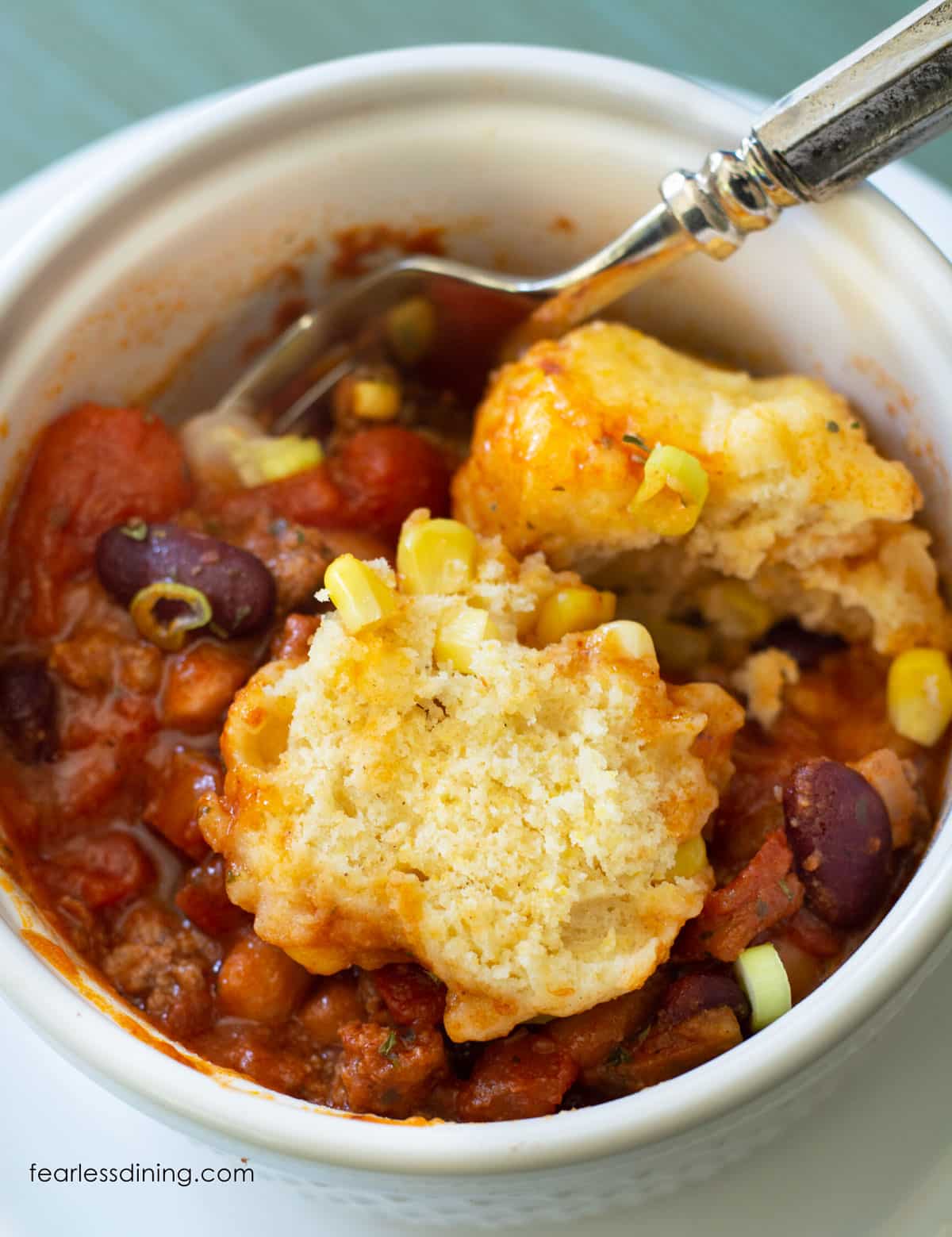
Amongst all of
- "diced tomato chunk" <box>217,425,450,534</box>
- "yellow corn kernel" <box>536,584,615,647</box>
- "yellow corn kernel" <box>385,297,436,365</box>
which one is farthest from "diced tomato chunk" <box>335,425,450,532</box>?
"yellow corn kernel" <box>536,584,615,647</box>

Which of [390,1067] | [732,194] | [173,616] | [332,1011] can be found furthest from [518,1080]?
[732,194]

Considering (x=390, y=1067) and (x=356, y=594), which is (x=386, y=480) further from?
(x=390, y=1067)

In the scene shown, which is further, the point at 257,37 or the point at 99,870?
the point at 257,37

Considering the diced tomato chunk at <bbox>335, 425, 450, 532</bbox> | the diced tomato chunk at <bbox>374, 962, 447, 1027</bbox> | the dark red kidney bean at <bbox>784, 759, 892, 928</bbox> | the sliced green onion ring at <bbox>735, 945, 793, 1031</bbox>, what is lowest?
the diced tomato chunk at <bbox>374, 962, 447, 1027</bbox>

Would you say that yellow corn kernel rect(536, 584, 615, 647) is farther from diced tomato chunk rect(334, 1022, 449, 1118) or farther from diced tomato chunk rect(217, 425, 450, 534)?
diced tomato chunk rect(334, 1022, 449, 1118)

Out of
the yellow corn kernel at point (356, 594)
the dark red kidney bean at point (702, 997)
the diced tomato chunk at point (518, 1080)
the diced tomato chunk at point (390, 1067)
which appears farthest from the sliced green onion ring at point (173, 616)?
the dark red kidney bean at point (702, 997)

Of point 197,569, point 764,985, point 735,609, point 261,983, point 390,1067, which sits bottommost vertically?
point 261,983

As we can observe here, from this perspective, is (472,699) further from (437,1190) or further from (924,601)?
(924,601)
